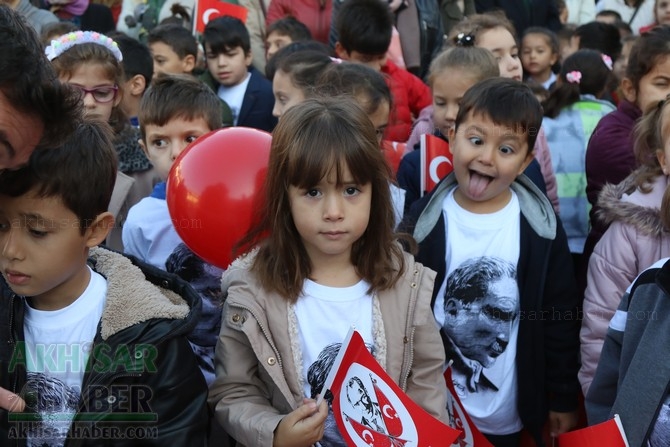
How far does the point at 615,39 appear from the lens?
28.8 feet

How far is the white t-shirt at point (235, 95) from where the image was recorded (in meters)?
6.94

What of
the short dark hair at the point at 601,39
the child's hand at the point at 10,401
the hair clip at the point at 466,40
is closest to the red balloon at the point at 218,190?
the child's hand at the point at 10,401

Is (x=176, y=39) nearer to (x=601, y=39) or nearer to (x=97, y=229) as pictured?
(x=601, y=39)

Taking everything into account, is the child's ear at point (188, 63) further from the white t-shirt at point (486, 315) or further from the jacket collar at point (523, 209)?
the white t-shirt at point (486, 315)

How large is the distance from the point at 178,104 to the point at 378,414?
2.03m

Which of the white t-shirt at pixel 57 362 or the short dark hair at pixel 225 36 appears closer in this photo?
the white t-shirt at pixel 57 362

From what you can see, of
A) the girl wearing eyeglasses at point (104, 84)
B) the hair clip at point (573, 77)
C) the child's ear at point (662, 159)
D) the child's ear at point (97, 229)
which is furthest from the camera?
the hair clip at point (573, 77)

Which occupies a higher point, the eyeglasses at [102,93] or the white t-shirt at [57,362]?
the eyeglasses at [102,93]

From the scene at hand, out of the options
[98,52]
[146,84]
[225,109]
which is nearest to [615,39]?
[225,109]

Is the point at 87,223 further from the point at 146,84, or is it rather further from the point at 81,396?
the point at 146,84

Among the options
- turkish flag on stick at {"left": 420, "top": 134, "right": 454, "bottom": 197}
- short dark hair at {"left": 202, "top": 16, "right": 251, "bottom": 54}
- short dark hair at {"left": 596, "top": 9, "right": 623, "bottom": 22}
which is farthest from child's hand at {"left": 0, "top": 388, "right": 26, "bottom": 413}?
short dark hair at {"left": 596, "top": 9, "right": 623, "bottom": 22}

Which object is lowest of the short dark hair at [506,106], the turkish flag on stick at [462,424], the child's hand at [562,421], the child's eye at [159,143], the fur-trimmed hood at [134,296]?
the child's hand at [562,421]

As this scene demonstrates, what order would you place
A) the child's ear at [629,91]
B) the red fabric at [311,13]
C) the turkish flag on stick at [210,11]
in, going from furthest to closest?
the red fabric at [311,13]
the turkish flag on stick at [210,11]
the child's ear at [629,91]

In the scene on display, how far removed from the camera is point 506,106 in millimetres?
3662
